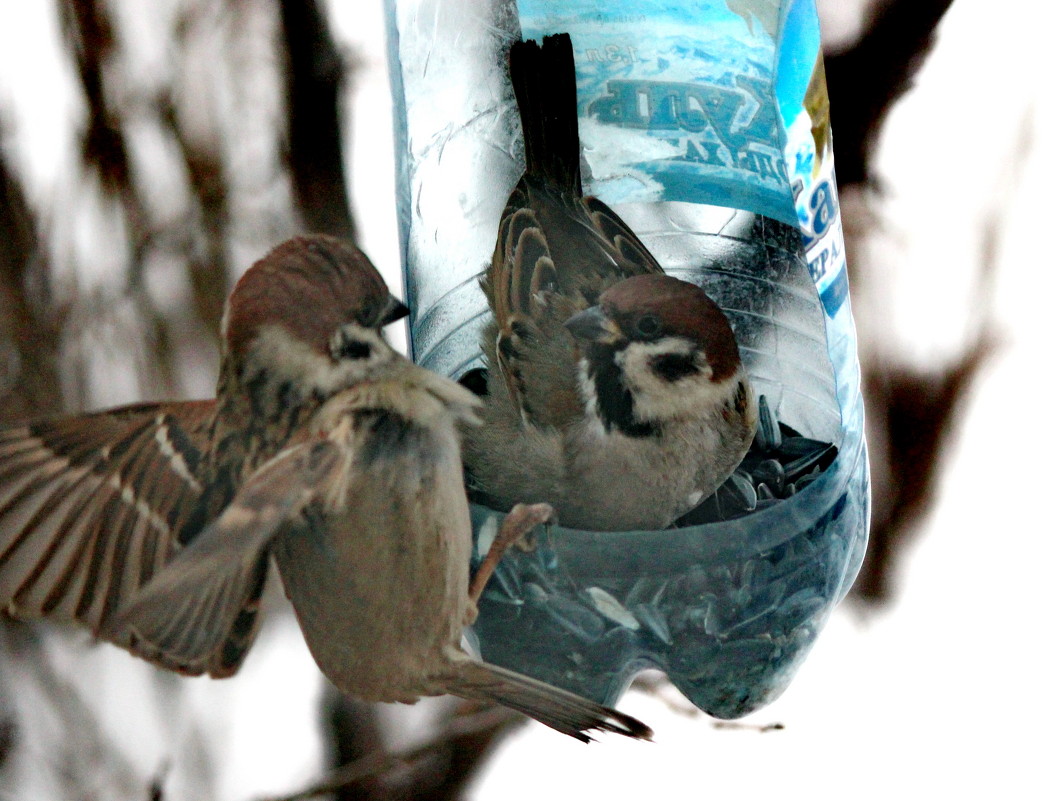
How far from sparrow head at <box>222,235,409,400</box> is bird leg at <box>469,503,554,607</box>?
198mm

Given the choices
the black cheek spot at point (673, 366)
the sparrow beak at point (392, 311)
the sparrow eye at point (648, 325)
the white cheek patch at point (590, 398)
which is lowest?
the white cheek patch at point (590, 398)

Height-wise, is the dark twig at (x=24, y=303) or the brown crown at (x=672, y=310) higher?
the brown crown at (x=672, y=310)

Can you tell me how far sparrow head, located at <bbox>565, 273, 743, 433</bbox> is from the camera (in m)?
0.92

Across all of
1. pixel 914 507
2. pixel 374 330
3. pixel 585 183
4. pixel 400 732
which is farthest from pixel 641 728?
pixel 914 507

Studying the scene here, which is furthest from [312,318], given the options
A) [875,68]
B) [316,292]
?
[875,68]

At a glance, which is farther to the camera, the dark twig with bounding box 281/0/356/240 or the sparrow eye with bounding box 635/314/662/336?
the dark twig with bounding box 281/0/356/240

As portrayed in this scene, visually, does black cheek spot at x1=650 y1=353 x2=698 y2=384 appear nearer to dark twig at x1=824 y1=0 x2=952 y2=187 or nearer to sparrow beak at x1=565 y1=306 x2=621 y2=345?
sparrow beak at x1=565 y1=306 x2=621 y2=345

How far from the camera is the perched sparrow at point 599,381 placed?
924 millimetres

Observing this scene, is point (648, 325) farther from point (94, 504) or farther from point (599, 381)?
point (94, 504)

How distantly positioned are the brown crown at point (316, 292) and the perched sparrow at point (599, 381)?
181mm

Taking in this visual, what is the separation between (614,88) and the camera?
3.61 feet

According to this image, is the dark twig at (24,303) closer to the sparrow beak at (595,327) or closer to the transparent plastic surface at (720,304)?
the transparent plastic surface at (720,304)

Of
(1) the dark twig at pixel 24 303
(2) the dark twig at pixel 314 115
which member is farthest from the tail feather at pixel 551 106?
(1) the dark twig at pixel 24 303

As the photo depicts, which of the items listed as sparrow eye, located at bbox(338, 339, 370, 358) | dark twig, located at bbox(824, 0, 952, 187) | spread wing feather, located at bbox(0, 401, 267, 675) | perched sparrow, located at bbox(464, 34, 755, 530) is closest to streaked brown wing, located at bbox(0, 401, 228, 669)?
spread wing feather, located at bbox(0, 401, 267, 675)
